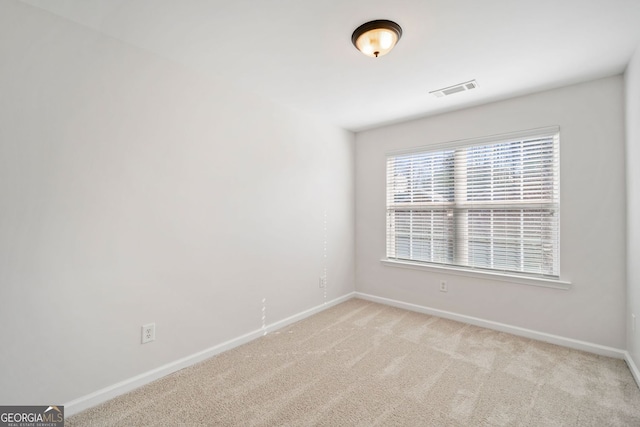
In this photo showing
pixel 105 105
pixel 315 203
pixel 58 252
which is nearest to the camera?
pixel 58 252

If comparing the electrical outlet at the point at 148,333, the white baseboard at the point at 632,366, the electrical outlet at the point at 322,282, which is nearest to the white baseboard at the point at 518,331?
the white baseboard at the point at 632,366

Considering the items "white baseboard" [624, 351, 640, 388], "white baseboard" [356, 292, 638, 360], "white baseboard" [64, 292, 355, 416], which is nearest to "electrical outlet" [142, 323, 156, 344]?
"white baseboard" [64, 292, 355, 416]

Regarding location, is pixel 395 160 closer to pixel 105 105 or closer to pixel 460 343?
pixel 460 343

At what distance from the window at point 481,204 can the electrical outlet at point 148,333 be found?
2766mm

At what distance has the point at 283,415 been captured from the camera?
1.76m

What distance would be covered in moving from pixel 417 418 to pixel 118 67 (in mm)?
2929

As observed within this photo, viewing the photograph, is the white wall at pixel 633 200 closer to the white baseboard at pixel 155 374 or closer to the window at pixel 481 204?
the window at pixel 481 204

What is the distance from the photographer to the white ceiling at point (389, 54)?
166 centimetres

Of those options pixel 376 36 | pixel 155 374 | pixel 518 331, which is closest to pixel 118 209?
pixel 155 374

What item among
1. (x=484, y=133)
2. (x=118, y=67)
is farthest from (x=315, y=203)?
(x=118, y=67)

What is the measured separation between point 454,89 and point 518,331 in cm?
242

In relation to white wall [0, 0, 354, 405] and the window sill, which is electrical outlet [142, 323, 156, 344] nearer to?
white wall [0, 0, 354, 405]

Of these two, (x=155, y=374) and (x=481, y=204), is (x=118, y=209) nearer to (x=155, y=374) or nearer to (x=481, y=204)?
(x=155, y=374)

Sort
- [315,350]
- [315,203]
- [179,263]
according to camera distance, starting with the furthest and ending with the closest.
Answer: [315,203], [315,350], [179,263]
